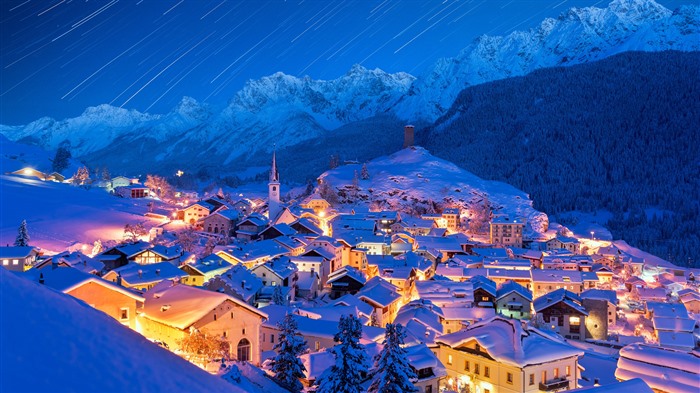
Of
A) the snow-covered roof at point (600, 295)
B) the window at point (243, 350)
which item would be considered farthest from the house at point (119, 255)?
the snow-covered roof at point (600, 295)

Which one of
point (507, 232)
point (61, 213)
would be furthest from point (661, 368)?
point (61, 213)

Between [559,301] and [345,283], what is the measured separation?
17664mm

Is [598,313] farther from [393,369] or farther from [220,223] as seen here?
[220,223]

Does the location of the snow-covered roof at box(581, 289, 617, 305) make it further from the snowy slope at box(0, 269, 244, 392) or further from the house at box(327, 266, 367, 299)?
the snowy slope at box(0, 269, 244, 392)

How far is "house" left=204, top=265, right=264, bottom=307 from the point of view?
33.8m

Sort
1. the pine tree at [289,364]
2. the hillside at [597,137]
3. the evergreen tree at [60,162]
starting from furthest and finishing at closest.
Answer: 1. the hillside at [597,137]
2. the evergreen tree at [60,162]
3. the pine tree at [289,364]

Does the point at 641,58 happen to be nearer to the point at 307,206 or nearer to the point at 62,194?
the point at 307,206

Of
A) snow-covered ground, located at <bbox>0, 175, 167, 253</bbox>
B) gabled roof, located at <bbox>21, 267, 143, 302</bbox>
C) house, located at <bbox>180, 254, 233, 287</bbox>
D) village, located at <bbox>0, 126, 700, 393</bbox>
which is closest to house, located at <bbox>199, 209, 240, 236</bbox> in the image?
village, located at <bbox>0, 126, 700, 393</bbox>

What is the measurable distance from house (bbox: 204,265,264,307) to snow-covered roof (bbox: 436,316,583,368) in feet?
46.9

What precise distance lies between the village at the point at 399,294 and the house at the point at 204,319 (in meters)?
0.07

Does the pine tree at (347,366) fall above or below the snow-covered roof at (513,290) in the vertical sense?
above

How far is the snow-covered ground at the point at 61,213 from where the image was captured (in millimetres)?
55856

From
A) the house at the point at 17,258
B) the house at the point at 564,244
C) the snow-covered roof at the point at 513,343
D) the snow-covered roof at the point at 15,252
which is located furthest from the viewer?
the house at the point at 564,244

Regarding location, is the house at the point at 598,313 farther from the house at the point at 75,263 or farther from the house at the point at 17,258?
the house at the point at 17,258
